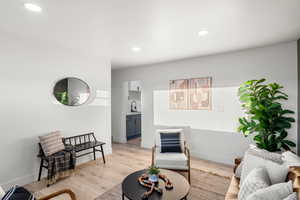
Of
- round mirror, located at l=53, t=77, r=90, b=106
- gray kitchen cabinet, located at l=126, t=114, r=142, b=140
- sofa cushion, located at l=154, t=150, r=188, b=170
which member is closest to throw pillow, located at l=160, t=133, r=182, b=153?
sofa cushion, located at l=154, t=150, r=188, b=170

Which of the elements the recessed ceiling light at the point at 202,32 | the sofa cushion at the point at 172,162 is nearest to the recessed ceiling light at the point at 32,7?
the recessed ceiling light at the point at 202,32

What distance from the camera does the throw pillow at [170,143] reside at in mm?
2947

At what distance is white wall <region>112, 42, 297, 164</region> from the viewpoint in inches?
112

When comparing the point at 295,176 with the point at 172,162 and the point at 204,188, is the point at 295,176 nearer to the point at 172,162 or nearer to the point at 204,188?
the point at 204,188

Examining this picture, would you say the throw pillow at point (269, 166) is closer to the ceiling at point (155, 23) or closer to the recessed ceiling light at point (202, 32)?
the ceiling at point (155, 23)

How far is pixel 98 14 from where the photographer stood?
6.21ft

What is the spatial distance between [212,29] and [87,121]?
319 centimetres

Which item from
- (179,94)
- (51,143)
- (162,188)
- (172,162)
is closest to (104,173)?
(51,143)

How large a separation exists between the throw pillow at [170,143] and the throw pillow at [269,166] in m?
1.38

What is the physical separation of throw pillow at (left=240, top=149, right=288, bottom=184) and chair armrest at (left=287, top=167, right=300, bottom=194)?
0.04 meters

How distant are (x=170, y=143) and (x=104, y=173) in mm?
1436

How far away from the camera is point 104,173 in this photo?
2.95 metres

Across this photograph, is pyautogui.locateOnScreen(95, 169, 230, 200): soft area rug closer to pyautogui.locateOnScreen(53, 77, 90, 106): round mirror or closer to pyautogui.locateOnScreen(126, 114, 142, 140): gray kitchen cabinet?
pyautogui.locateOnScreen(53, 77, 90, 106): round mirror

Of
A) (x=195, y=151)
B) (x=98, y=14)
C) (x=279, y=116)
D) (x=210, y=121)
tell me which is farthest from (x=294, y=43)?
(x=98, y=14)
